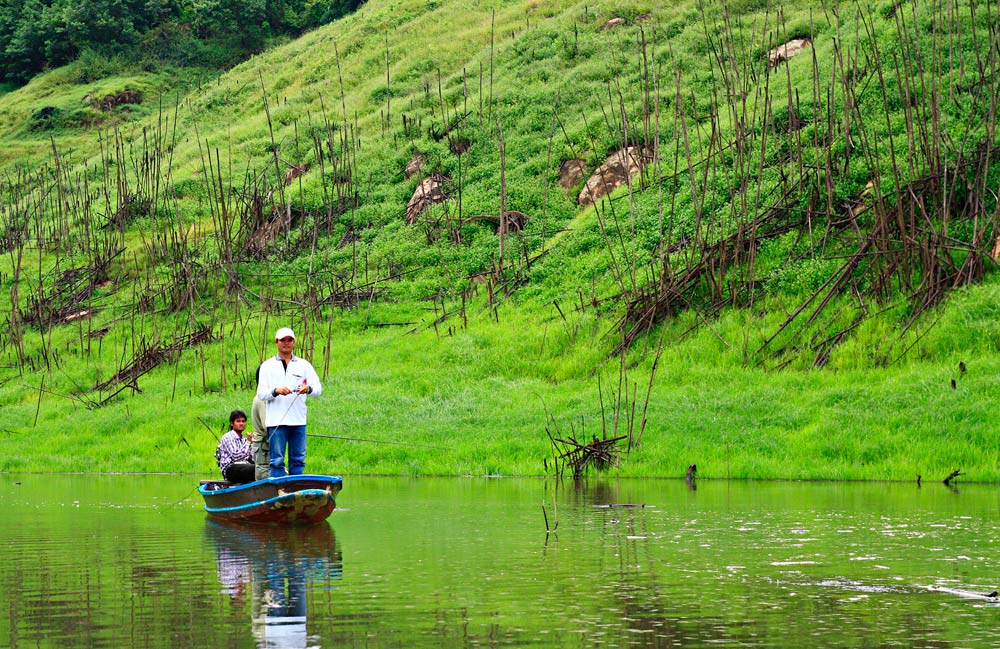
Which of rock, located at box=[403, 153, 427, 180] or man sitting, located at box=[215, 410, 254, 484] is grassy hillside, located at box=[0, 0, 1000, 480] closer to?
rock, located at box=[403, 153, 427, 180]

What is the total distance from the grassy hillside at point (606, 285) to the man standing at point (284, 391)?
604cm

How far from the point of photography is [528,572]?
10750 millimetres

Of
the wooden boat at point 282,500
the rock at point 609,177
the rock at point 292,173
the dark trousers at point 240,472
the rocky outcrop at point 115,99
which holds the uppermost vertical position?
the rocky outcrop at point 115,99

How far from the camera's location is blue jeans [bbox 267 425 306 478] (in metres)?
15.6

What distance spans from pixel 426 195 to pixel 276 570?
31.3m

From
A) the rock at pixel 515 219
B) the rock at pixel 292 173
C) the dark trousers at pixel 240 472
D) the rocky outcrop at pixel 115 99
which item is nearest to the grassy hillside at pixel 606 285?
the rock at pixel 515 219

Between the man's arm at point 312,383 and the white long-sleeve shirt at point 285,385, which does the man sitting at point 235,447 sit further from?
the man's arm at point 312,383

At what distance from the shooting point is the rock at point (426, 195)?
4188 centimetres

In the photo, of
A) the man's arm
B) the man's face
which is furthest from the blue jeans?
the man's face

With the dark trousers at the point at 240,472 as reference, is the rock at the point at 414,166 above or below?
above

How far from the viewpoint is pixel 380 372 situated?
28.8 m

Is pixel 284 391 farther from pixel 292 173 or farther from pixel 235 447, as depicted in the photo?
pixel 292 173

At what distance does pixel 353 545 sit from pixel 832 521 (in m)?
5.36

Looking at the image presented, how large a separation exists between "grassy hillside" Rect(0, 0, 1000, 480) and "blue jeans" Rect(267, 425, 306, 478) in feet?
19.0
